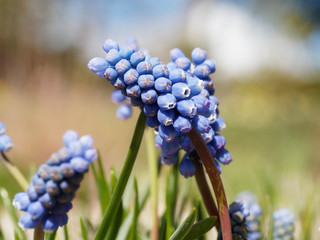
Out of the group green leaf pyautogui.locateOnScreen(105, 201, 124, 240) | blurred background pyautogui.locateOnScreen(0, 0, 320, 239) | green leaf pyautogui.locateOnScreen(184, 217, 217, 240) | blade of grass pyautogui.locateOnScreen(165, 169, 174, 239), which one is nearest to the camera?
green leaf pyautogui.locateOnScreen(184, 217, 217, 240)

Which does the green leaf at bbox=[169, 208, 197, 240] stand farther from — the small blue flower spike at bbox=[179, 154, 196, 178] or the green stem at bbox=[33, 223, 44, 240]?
the green stem at bbox=[33, 223, 44, 240]

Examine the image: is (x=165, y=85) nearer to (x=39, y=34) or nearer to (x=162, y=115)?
(x=162, y=115)

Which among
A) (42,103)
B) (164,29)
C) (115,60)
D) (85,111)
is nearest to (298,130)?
(85,111)

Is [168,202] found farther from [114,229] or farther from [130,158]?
[130,158]

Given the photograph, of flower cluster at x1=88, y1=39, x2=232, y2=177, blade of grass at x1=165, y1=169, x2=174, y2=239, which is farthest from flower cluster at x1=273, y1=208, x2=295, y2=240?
flower cluster at x1=88, y1=39, x2=232, y2=177

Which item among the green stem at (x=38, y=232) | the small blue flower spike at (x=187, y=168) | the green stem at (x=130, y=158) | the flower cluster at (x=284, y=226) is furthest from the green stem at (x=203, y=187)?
the flower cluster at (x=284, y=226)
